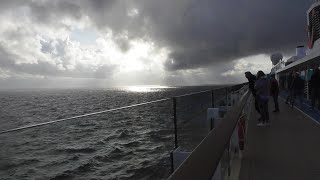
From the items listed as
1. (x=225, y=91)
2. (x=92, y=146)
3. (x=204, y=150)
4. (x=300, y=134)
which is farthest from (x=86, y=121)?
(x=225, y=91)

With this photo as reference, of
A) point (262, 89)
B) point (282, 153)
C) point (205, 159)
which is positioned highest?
point (262, 89)

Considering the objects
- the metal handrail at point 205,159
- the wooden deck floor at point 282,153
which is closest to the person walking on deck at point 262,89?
the wooden deck floor at point 282,153

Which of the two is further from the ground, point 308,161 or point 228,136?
point 228,136

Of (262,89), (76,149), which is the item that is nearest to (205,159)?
(76,149)

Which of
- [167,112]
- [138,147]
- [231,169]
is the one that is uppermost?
[167,112]

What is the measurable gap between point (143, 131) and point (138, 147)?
707 mm

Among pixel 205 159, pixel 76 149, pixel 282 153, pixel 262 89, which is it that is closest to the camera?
pixel 205 159

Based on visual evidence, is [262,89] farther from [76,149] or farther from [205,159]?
[76,149]

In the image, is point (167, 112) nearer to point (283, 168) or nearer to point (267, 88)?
point (283, 168)

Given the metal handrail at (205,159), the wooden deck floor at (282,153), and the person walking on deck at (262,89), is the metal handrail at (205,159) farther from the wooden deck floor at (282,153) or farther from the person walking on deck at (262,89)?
the person walking on deck at (262,89)

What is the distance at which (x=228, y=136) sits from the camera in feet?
15.6

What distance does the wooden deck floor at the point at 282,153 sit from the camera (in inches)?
213

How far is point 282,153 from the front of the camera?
6.82 metres

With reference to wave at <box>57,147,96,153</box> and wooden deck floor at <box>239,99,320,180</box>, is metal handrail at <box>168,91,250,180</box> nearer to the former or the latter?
wooden deck floor at <box>239,99,320,180</box>
